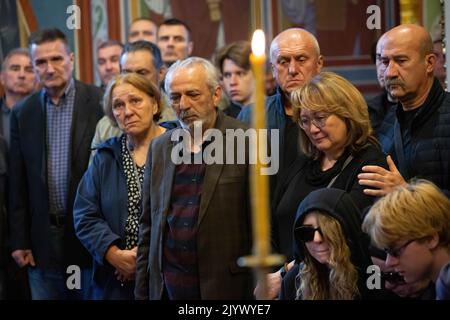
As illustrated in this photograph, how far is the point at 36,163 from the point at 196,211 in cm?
186

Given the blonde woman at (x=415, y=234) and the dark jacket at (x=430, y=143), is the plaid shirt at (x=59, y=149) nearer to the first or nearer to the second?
the dark jacket at (x=430, y=143)

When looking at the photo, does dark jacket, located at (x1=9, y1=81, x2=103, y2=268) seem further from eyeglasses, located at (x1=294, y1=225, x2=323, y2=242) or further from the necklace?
eyeglasses, located at (x1=294, y1=225, x2=323, y2=242)

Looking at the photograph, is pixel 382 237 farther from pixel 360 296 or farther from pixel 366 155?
pixel 366 155

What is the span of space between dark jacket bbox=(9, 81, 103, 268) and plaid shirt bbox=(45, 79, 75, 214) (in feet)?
0.11

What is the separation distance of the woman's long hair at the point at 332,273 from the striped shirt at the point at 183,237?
0.82m

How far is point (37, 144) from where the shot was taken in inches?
259

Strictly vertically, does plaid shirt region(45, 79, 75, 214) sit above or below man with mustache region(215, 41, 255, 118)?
below

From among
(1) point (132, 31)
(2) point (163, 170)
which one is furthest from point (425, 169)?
(1) point (132, 31)

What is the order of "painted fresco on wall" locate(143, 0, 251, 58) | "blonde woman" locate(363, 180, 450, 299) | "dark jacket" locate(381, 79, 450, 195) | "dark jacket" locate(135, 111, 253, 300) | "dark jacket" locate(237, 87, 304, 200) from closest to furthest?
1. "blonde woman" locate(363, 180, 450, 299)
2. "dark jacket" locate(381, 79, 450, 195)
3. "dark jacket" locate(135, 111, 253, 300)
4. "dark jacket" locate(237, 87, 304, 200)
5. "painted fresco on wall" locate(143, 0, 251, 58)

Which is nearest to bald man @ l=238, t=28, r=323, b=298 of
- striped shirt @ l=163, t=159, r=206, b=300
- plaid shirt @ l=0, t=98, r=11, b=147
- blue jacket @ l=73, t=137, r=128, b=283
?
striped shirt @ l=163, t=159, r=206, b=300

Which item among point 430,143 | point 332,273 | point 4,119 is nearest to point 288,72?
point 430,143

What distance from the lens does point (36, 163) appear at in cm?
660

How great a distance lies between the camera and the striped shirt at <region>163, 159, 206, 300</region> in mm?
5070

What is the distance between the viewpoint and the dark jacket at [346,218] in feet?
14.3
